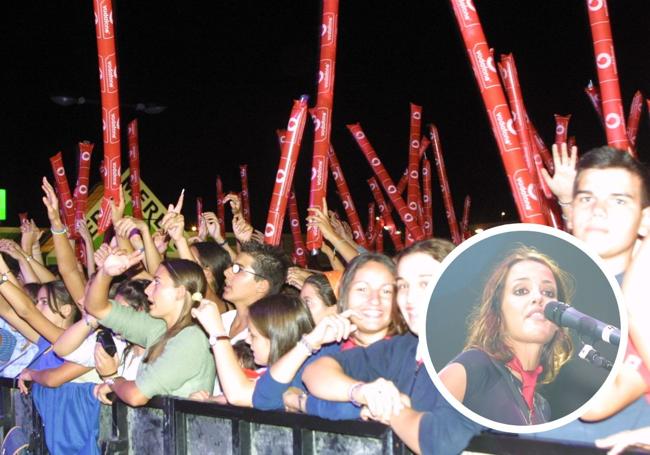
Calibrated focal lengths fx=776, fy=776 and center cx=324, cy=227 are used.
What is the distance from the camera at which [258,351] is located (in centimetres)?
345

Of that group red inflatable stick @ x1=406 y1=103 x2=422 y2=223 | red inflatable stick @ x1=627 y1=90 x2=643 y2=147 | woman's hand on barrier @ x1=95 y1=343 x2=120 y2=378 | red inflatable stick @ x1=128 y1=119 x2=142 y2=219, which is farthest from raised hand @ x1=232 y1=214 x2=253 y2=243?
red inflatable stick @ x1=406 y1=103 x2=422 y2=223

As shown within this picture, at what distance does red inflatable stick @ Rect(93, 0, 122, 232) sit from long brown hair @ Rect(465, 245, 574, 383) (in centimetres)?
387

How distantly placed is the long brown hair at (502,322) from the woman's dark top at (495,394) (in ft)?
0.10

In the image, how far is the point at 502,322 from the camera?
2.24 metres

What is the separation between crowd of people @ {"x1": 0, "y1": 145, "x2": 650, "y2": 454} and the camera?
2258 mm

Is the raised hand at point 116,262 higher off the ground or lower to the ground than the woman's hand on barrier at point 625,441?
higher

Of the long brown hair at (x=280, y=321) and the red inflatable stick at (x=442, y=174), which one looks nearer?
the long brown hair at (x=280, y=321)

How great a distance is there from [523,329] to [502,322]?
0.21ft

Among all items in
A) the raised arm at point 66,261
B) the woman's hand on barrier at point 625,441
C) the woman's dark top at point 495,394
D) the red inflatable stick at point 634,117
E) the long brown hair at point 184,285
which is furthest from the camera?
the red inflatable stick at point 634,117

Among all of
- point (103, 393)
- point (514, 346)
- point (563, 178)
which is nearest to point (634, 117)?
point (563, 178)

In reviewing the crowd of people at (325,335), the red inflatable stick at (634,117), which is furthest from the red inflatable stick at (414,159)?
the crowd of people at (325,335)

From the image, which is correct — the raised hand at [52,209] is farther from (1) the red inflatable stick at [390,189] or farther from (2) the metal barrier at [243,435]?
(1) the red inflatable stick at [390,189]

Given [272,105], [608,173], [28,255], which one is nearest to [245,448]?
[608,173]

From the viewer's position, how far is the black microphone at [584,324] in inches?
84.4
